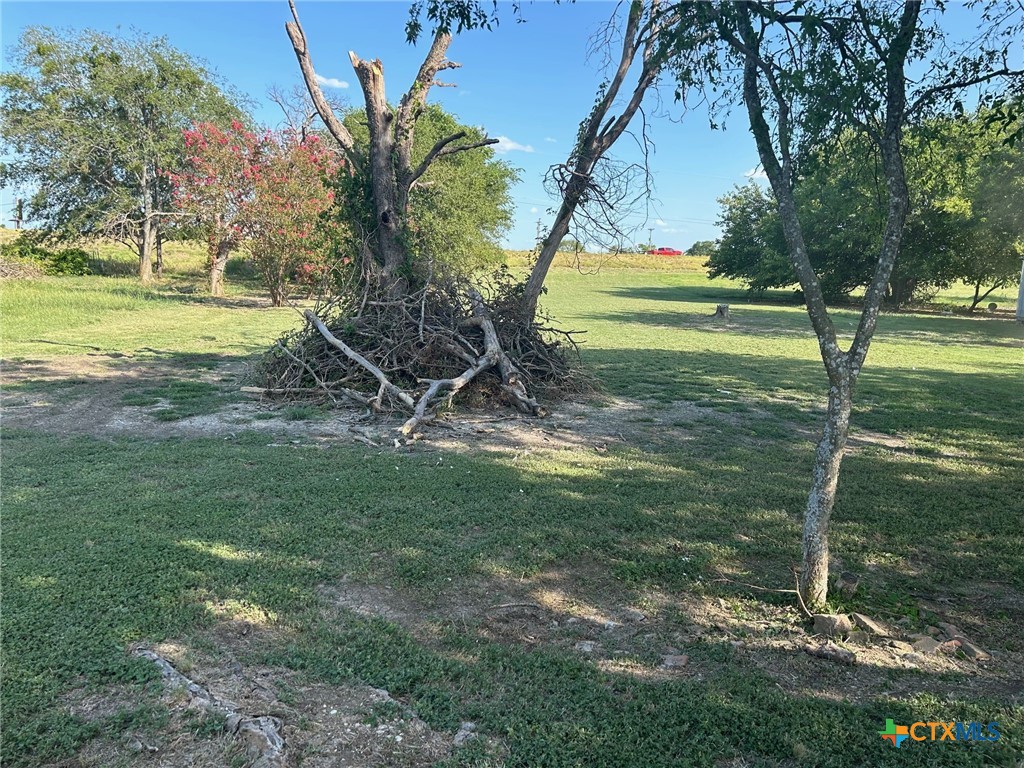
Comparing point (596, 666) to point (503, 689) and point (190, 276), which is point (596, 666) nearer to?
point (503, 689)

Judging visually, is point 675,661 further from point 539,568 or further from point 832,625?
point 539,568

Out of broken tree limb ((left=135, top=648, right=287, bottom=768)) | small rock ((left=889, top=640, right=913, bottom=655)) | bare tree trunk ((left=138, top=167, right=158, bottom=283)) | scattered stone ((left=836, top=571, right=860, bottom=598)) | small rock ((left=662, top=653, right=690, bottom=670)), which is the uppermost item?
bare tree trunk ((left=138, top=167, right=158, bottom=283))

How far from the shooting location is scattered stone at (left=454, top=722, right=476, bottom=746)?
2377mm

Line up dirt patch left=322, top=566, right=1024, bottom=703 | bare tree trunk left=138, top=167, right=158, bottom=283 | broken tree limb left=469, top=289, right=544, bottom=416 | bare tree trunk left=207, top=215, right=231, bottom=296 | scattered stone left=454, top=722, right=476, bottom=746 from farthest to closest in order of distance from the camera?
bare tree trunk left=138, top=167, right=158, bottom=283 < bare tree trunk left=207, top=215, right=231, bottom=296 < broken tree limb left=469, top=289, right=544, bottom=416 < dirt patch left=322, top=566, right=1024, bottom=703 < scattered stone left=454, top=722, right=476, bottom=746

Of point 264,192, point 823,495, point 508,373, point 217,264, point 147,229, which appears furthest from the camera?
point 147,229

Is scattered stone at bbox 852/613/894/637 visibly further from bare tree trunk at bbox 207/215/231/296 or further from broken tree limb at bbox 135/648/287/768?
bare tree trunk at bbox 207/215/231/296

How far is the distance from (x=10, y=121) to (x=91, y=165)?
8.60ft

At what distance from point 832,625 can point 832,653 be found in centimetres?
20

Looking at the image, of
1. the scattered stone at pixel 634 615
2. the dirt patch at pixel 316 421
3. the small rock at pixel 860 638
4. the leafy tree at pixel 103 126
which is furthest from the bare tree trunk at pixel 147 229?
the small rock at pixel 860 638

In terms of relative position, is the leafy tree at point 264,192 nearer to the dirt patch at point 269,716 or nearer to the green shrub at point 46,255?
the green shrub at point 46,255

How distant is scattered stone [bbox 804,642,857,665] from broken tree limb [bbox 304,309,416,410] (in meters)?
4.89

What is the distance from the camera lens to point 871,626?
3201 mm

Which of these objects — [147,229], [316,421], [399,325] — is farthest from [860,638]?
[147,229]

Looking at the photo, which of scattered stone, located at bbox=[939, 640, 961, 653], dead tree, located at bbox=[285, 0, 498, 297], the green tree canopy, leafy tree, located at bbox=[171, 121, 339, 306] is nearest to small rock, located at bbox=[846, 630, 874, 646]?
scattered stone, located at bbox=[939, 640, 961, 653]
